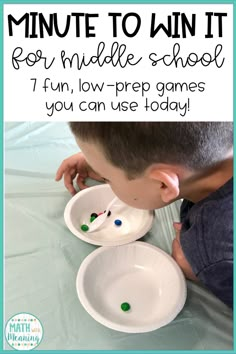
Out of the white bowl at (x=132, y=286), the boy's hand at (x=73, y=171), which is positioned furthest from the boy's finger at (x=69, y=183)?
the white bowl at (x=132, y=286)

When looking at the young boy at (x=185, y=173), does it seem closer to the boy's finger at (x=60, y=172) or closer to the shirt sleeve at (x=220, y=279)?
the shirt sleeve at (x=220, y=279)

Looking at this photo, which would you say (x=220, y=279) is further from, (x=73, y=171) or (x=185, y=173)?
(x=73, y=171)

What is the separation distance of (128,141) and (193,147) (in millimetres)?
92

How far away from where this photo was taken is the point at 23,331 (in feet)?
1.94

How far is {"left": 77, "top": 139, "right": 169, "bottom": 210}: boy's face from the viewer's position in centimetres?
55

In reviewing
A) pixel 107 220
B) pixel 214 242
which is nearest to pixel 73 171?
pixel 107 220

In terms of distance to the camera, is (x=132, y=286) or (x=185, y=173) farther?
(x=132, y=286)

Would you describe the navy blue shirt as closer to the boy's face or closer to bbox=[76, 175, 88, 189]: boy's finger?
the boy's face

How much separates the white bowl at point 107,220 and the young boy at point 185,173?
0.32ft

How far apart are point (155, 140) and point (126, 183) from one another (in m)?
0.12

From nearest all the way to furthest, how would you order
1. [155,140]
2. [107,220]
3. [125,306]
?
[155,140] < [125,306] < [107,220]

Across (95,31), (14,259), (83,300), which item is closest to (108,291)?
(83,300)

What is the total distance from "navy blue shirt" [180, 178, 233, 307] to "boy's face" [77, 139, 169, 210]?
0.07 metres

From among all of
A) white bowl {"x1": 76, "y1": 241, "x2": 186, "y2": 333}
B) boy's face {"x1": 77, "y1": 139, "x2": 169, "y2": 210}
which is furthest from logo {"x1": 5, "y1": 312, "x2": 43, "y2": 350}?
boy's face {"x1": 77, "y1": 139, "x2": 169, "y2": 210}
